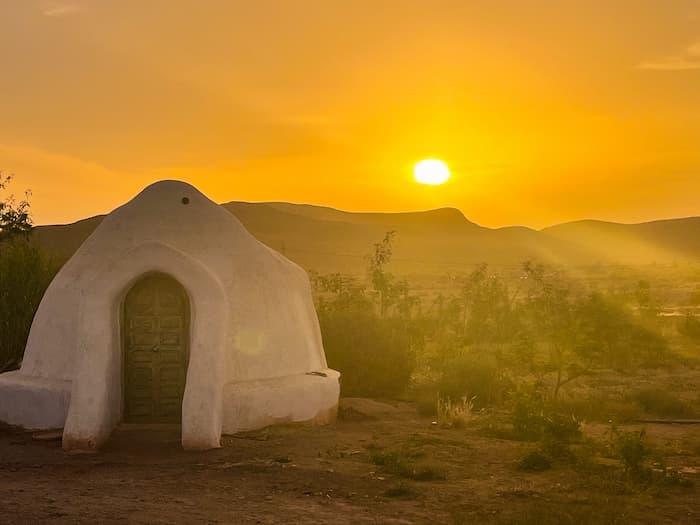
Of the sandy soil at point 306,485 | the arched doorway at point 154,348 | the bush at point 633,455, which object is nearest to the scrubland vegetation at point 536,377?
the bush at point 633,455

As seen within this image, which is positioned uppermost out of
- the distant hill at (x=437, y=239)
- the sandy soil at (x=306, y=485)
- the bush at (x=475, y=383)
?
the distant hill at (x=437, y=239)

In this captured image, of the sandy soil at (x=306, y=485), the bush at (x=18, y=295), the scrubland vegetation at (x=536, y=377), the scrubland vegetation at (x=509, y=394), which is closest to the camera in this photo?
the sandy soil at (x=306, y=485)

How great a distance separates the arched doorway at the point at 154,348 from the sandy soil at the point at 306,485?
496 mm

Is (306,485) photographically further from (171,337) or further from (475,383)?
(475,383)

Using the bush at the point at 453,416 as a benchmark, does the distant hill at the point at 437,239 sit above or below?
above

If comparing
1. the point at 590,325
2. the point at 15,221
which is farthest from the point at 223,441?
the point at 590,325

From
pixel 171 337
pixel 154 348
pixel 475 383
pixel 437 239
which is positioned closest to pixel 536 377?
pixel 475 383

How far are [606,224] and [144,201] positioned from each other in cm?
13596

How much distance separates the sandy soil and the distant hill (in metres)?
70.3

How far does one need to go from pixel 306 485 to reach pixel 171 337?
389 centimetres

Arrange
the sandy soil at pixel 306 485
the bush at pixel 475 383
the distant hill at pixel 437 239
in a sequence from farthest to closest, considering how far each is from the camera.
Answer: the distant hill at pixel 437 239
the bush at pixel 475 383
the sandy soil at pixel 306 485

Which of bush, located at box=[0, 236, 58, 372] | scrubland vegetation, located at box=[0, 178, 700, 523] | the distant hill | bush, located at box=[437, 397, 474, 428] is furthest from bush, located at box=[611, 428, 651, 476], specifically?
the distant hill

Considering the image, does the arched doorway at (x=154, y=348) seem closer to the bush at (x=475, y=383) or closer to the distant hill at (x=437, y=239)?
the bush at (x=475, y=383)

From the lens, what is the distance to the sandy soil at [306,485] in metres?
8.19
